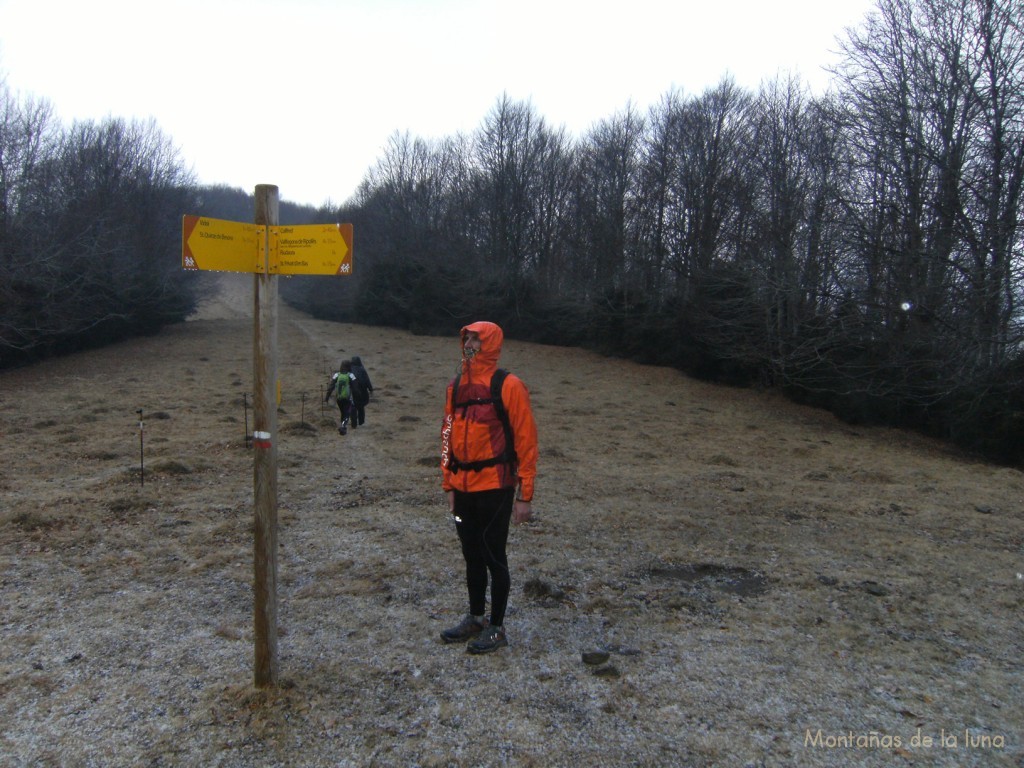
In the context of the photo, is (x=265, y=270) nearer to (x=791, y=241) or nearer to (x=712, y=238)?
(x=791, y=241)

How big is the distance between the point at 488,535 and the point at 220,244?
2.12 meters

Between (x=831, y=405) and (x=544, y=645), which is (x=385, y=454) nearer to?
(x=544, y=645)

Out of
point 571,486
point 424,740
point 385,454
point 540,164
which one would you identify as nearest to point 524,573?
point 424,740

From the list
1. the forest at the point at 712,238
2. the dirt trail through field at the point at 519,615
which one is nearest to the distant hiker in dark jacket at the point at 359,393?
the dirt trail through field at the point at 519,615

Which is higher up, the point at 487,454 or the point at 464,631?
the point at 487,454

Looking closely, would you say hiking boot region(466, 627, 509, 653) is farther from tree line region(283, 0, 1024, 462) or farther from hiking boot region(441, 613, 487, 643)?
tree line region(283, 0, 1024, 462)

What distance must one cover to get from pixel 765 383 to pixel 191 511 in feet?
72.0

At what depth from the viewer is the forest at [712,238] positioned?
15.0 metres

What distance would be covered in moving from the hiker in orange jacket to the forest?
12453 mm

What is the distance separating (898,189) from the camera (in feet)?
53.6

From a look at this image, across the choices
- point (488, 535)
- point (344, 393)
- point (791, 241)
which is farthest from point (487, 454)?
point (791, 241)

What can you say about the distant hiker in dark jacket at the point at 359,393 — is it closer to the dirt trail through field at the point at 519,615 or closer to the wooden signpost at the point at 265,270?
the dirt trail through field at the point at 519,615

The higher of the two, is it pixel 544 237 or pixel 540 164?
pixel 540 164

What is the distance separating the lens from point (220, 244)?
3.28m
